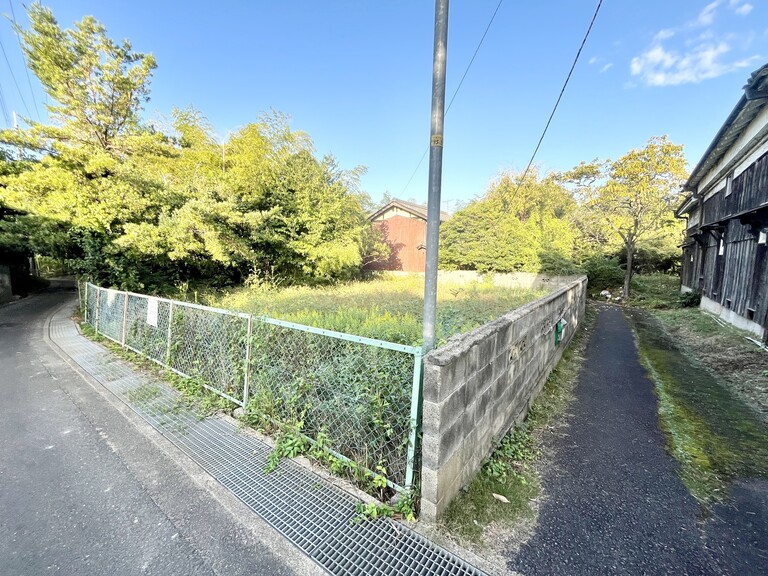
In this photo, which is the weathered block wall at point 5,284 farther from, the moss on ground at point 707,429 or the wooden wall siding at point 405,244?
the moss on ground at point 707,429

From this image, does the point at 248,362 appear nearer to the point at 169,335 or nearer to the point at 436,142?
the point at 169,335

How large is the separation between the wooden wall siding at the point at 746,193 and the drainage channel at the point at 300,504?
8623mm

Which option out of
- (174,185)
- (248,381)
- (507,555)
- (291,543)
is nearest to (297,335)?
(248,381)

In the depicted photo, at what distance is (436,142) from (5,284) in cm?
1676

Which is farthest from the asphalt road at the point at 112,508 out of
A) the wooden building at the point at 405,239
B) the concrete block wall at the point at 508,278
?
the wooden building at the point at 405,239

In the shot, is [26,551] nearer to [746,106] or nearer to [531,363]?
[531,363]

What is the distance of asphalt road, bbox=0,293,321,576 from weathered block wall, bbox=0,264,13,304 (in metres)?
12.3

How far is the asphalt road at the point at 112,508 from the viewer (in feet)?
5.18

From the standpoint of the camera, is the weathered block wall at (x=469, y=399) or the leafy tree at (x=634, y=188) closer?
the weathered block wall at (x=469, y=399)

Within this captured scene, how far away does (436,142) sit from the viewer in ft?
6.18

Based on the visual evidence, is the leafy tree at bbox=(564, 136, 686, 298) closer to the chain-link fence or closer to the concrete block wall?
the concrete block wall

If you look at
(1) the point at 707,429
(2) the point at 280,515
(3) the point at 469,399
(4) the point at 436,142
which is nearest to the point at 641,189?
(1) the point at 707,429

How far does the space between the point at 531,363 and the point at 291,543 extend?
8.80ft

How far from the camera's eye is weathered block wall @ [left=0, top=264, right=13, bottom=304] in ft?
35.8
